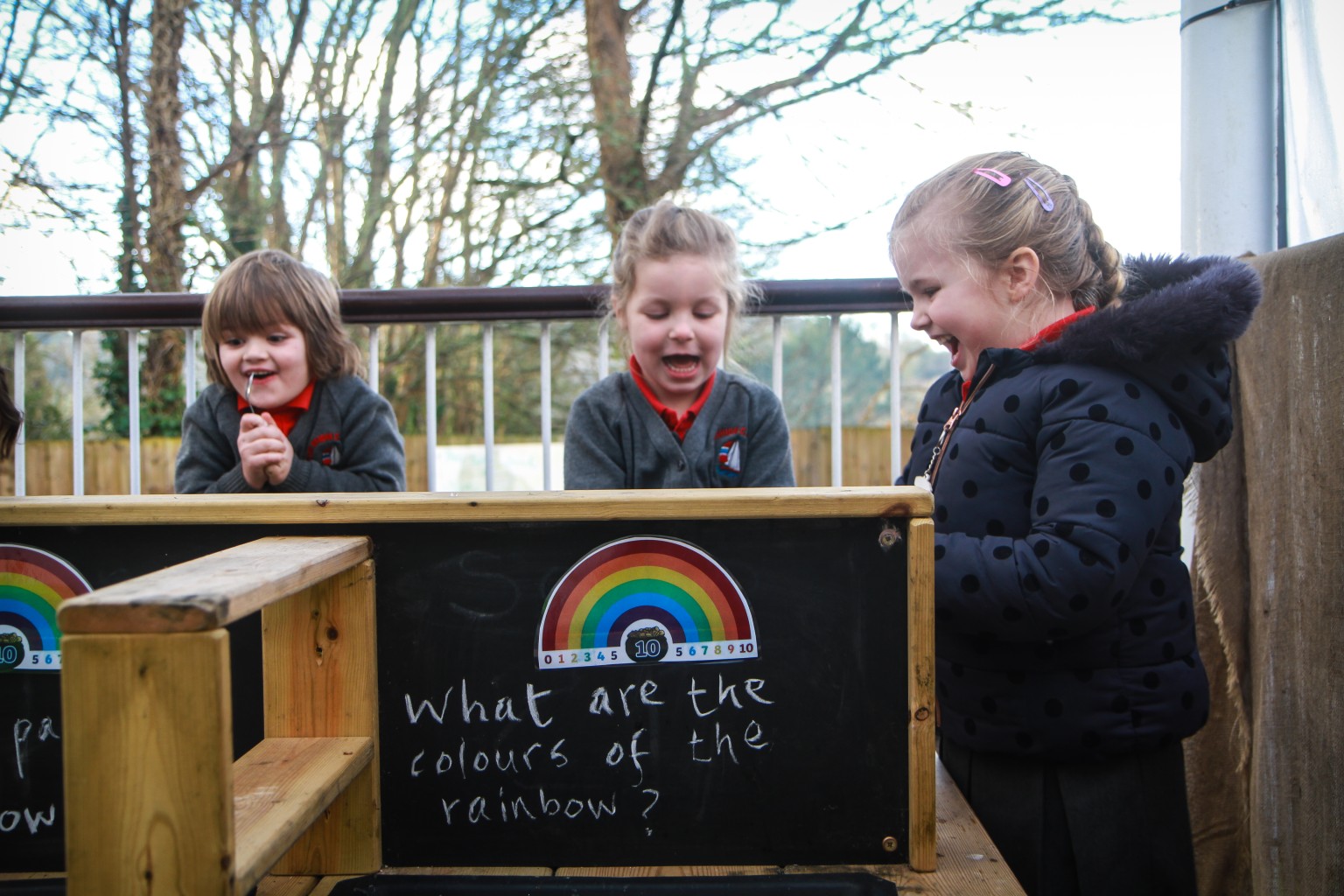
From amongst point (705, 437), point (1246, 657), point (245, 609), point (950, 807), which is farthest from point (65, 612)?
point (1246, 657)

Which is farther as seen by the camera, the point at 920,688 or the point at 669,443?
the point at 669,443

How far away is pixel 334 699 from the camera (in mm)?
1047

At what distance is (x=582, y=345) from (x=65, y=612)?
5459 mm

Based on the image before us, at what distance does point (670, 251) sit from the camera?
5.93ft

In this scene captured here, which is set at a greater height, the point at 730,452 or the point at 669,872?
the point at 730,452

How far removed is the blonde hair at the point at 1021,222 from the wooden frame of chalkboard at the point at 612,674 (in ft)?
1.58

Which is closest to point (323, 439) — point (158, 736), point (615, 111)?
point (158, 736)

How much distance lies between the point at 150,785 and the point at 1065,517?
3.16ft

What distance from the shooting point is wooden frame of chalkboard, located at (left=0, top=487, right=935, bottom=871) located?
1030 millimetres

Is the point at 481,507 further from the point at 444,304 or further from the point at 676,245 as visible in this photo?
the point at 444,304

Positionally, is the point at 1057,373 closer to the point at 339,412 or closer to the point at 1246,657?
the point at 1246,657

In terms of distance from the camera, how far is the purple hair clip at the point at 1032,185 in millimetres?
1299

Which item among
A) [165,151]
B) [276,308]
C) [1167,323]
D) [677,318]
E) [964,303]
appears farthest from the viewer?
[165,151]

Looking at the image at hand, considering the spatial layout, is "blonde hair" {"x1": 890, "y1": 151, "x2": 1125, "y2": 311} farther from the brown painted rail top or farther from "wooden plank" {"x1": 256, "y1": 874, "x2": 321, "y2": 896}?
"wooden plank" {"x1": 256, "y1": 874, "x2": 321, "y2": 896}
